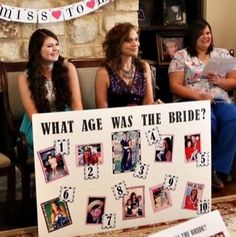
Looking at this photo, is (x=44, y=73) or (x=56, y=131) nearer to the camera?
(x=56, y=131)

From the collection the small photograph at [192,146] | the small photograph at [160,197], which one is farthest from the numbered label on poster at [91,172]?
the small photograph at [192,146]

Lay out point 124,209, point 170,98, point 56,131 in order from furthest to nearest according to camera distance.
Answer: point 170,98 < point 124,209 < point 56,131

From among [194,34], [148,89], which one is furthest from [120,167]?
[194,34]

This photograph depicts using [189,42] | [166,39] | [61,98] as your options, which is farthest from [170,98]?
[61,98]

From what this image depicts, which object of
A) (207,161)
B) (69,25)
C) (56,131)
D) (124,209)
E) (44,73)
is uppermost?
(69,25)

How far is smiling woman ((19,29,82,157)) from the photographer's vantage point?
3117mm

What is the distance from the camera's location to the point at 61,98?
3.19 meters

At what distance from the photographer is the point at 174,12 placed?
4.64 meters

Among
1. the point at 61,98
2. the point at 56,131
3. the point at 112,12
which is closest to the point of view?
the point at 56,131

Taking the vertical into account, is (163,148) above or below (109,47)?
below

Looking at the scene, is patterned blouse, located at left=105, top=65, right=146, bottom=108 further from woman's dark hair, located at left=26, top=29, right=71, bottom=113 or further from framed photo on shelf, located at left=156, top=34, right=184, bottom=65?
framed photo on shelf, located at left=156, top=34, right=184, bottom=65

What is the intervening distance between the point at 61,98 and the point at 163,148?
78 cm

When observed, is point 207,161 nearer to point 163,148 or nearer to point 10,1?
point 163,148

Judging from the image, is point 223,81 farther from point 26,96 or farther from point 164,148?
point 26,96
